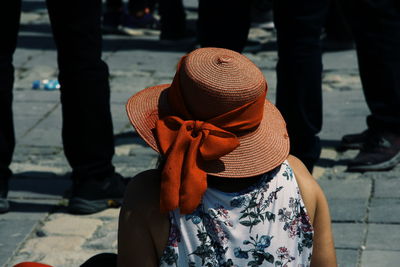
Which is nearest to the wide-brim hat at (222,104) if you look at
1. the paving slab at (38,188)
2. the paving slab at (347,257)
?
the paving slab at (347,257)

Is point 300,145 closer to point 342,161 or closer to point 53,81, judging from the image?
point 342,161

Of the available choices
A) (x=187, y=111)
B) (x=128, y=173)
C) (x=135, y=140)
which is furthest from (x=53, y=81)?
(x=187, y=111)

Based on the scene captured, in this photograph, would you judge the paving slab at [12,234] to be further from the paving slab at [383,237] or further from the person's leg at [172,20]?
the person's leg at [172,20]

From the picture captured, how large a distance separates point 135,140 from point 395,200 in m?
1.47

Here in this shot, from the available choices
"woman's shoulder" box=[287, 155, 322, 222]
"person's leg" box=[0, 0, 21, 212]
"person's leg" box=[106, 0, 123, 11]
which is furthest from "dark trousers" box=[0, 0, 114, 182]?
"person's leg" box=[106, 0, 123, 11]

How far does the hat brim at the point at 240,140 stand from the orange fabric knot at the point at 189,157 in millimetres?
42

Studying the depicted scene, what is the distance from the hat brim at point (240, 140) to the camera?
77.6 inches

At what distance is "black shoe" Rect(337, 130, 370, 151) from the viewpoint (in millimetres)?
4152

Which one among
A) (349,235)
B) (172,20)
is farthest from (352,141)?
(172,20)

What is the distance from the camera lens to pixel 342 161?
4039mm

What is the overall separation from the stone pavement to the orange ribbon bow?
3.77 feet

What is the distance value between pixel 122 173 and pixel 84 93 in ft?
2.12

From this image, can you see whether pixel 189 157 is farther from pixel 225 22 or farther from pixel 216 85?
pixel 225 22

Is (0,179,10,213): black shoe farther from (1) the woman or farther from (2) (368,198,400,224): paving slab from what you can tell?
(1) the woman
